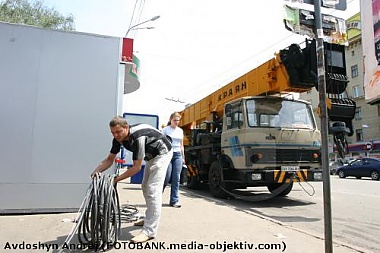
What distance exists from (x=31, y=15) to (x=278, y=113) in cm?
1722

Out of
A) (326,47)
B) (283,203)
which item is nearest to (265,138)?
(283,203)

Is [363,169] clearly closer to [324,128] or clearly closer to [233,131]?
[233,131]

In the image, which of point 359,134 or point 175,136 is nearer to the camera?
point 175,136

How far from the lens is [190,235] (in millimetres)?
4441

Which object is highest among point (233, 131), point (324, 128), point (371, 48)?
point (371, 48)

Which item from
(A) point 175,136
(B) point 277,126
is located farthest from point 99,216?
(B) point 277,126

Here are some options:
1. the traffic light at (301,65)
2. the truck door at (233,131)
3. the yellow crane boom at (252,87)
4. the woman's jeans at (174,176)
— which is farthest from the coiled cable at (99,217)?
the yellow crane boom at (252,87)

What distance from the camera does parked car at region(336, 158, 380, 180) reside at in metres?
20.1

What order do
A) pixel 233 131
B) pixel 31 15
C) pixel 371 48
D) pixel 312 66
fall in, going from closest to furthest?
pixel 371 48
pixel 312 66
pixel 233 131
pixel 31 15

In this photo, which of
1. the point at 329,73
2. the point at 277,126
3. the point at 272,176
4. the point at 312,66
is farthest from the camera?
the point at 277,126

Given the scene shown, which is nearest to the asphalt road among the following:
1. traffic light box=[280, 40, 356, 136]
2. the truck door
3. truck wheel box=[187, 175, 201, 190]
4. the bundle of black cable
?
the truck door

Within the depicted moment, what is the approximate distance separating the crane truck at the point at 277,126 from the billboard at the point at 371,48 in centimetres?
328

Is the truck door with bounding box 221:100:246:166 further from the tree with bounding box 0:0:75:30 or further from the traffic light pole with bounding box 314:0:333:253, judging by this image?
the tree with bounding box 0:0:75:30

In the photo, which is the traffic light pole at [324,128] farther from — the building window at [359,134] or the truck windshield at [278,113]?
the building window at [359,134]
